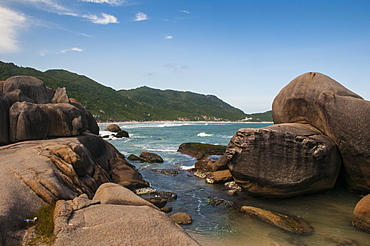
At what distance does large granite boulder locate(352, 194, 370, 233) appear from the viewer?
10156 millimetres

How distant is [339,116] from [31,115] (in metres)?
15.9

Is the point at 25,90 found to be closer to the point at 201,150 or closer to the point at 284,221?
the point at 284,221

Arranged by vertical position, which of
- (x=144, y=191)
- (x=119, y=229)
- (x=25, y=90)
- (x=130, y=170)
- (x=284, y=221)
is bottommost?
(x=144, y=191)

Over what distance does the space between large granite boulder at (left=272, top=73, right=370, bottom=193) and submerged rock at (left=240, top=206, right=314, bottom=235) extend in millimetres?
4413

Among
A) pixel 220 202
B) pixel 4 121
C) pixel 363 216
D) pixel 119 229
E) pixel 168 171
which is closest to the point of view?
pixel 119 229

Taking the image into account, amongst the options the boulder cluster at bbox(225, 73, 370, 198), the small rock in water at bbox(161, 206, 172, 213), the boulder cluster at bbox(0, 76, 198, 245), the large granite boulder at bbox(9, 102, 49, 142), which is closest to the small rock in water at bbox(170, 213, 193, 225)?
the small rock in water at bbox(161, 206, 172, 213)

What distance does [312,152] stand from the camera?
1312 centimetres

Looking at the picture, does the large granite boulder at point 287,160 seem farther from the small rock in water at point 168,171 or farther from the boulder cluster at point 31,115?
the boulder cluster at point 31,115

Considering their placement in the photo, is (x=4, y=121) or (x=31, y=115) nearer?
(x=4, y=121)

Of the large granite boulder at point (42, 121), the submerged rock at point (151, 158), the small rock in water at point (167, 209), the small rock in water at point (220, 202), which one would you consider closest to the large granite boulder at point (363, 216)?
the small rock in water at point (220, 202)

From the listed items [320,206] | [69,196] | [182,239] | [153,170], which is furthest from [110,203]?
[153,170]

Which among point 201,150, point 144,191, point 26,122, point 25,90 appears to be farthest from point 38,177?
point 201,150

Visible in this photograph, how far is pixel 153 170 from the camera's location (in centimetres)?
2233

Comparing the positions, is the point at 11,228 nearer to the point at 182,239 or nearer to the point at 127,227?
the point at 127,227
